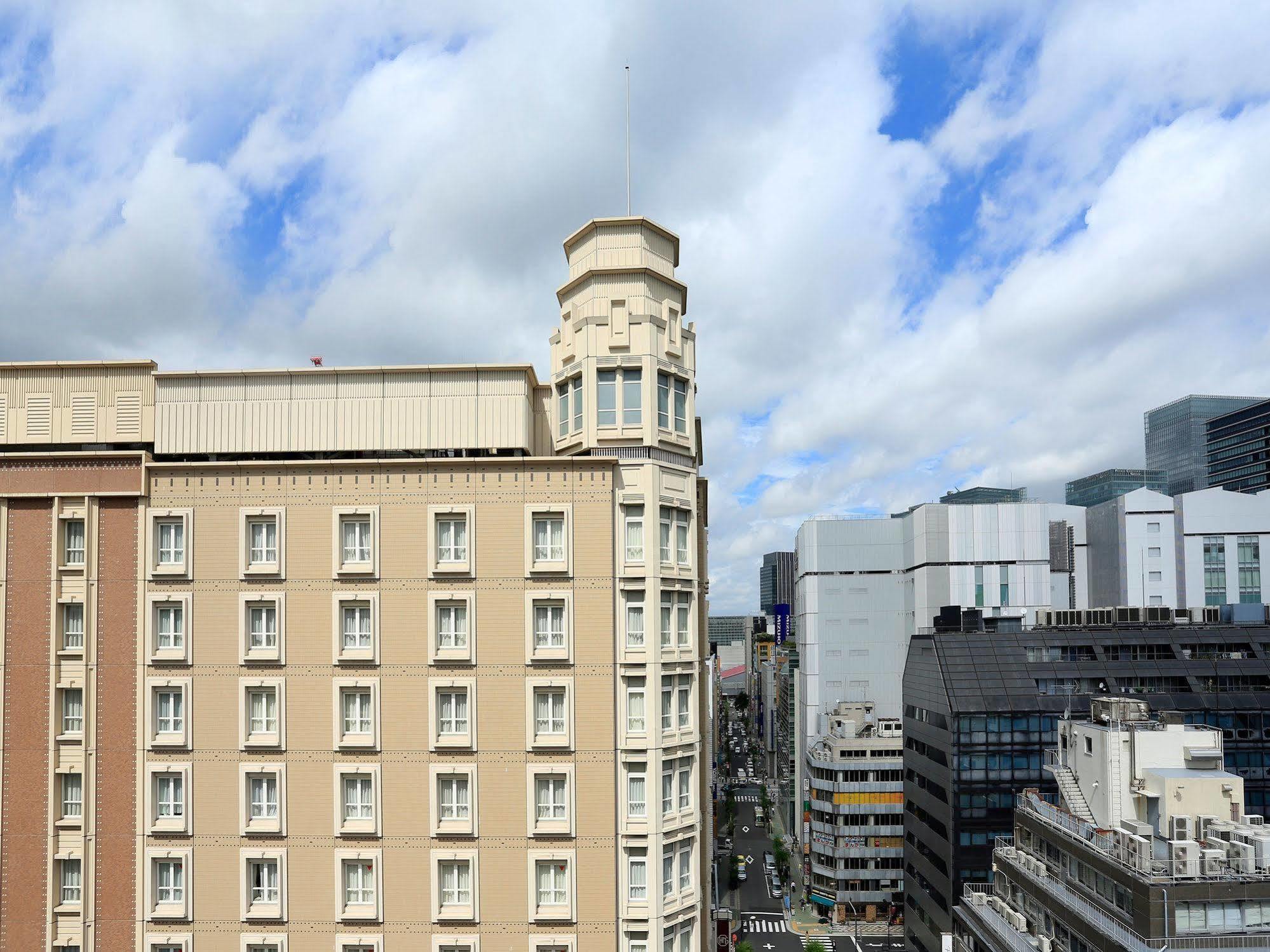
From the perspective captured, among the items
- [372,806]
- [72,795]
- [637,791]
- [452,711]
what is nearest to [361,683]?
[452,711]

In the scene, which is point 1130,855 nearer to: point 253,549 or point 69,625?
point 253,549

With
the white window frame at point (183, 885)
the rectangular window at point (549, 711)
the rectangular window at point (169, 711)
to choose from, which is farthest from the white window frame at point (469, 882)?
the rectangular window at point (169, 711)

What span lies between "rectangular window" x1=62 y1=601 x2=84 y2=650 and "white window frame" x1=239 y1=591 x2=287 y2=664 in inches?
301

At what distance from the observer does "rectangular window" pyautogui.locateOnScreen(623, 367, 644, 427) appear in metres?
37.3

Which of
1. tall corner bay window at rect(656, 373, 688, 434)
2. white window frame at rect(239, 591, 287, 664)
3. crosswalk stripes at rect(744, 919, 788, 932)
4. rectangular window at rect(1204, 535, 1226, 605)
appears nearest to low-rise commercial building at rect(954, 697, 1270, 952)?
tall corner bay window at rect(656, 373, 688, 434)

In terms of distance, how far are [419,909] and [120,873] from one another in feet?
45.2

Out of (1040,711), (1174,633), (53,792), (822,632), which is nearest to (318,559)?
(53,792)

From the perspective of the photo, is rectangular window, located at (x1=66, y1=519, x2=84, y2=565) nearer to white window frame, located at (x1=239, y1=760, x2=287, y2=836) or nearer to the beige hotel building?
the beige hotel building

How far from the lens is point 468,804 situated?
3556 centimetres

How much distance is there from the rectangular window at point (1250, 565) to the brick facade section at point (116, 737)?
164 meters

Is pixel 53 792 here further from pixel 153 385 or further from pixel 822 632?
pixel 822 632

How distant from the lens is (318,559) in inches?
1447

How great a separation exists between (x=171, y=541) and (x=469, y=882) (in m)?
20.7

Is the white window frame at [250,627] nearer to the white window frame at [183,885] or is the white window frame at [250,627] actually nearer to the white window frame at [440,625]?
the white window frame at [440,625]
